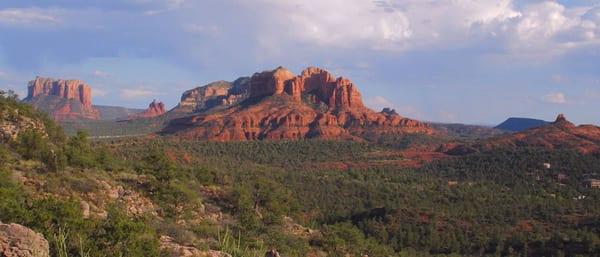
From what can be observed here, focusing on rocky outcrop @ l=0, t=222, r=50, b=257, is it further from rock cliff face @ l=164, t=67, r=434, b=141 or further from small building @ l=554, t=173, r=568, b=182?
rock cliff face @ l=164, t=67, r=434, b=141

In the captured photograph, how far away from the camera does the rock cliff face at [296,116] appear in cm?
13638

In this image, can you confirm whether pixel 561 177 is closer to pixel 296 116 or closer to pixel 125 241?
pixel 296 116

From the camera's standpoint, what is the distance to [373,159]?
108250mm

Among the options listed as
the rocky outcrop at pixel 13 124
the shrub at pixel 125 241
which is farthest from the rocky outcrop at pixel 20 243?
the rocky outcrop at pixel 13 124

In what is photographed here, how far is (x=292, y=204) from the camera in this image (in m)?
45.2

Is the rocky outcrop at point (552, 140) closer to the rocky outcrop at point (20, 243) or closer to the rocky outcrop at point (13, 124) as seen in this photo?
the rocky outcrop at point (13, 124)

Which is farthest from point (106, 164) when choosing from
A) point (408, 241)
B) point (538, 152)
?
point (538, 152)

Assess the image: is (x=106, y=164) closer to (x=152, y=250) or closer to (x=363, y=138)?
(x=152, y=250)

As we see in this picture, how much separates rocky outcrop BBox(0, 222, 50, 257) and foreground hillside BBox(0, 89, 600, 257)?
426 millimetres

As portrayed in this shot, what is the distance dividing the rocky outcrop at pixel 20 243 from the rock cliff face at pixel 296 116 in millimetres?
120438

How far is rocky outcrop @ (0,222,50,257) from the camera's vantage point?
1006 cm

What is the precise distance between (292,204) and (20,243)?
35.4 m

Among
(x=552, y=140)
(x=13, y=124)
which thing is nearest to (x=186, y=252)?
(x=13, y=124)

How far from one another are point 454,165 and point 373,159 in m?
16.8
